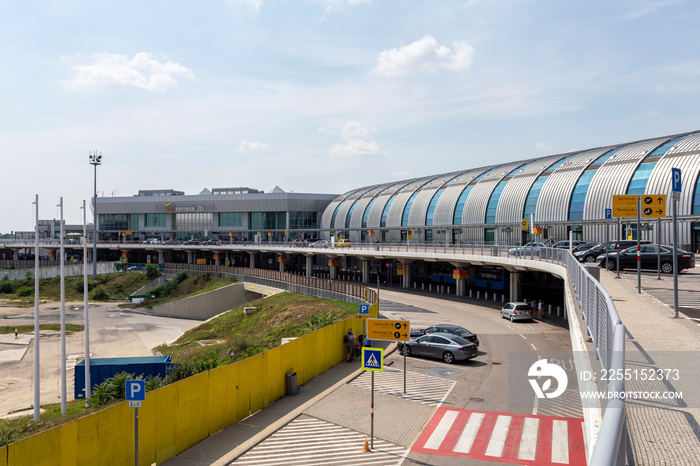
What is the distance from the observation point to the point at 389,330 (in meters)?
19.6

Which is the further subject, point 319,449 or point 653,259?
point 653,259

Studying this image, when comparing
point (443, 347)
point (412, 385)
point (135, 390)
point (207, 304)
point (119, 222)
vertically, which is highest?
point (119, 222)

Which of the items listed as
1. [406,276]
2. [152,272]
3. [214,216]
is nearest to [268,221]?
[214,216]

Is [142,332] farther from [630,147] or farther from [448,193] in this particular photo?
[630,147]

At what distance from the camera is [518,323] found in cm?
3828

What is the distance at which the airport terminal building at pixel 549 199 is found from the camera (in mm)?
46312

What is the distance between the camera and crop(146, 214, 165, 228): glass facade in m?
119

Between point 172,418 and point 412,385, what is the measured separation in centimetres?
1057

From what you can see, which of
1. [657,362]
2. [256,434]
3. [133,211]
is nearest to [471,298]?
[256,434]

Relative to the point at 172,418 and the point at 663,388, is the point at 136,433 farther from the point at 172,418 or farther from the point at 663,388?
the point at 663,388

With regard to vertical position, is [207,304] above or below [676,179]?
below

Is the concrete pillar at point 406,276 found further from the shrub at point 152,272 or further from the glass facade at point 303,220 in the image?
the glass facade at point 303,220

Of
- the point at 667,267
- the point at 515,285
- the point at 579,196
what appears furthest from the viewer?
the point at 579,196

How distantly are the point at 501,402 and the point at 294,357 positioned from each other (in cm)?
838
